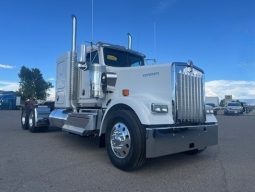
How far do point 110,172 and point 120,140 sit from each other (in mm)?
644

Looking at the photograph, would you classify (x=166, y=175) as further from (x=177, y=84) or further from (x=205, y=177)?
(x=177, y=84)

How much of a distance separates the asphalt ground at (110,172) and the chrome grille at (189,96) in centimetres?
106

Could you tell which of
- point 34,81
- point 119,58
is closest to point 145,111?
point 119,58

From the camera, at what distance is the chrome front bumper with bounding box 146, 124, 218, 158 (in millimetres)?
5117

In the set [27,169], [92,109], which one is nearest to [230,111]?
[92,109]

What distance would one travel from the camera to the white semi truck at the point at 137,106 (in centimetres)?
534

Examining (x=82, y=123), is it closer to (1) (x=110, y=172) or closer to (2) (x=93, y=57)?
(2) (x=93, y=57)

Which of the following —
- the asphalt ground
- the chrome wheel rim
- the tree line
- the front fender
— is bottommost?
the asphalt ground

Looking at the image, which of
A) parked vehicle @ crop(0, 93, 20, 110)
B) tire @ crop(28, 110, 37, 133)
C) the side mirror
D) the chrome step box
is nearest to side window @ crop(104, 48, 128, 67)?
the side mirror

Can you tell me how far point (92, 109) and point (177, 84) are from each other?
2.80m

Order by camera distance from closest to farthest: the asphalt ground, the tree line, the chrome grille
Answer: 1. the asphalt ground
2. the chrome grille
3. the tree line

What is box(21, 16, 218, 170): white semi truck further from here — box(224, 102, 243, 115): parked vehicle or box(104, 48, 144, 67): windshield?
box(224, 102, 243, 115): parked vehicle

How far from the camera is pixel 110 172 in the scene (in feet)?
18.1

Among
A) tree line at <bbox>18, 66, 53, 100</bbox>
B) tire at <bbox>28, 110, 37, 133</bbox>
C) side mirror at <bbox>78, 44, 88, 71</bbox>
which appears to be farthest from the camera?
tree line at <bbox>18, 66, 53, 100</bbox>
